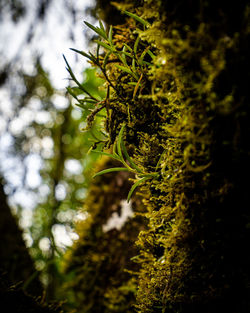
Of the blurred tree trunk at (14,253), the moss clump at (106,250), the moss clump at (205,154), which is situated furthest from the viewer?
the blurred tree trunk at (14,253)

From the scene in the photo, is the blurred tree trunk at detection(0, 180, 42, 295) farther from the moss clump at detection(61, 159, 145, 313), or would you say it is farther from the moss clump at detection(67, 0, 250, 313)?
the moss clump at detection(67, 0, 250, 313)

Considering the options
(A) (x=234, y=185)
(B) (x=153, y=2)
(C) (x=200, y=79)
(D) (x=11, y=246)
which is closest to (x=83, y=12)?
(B) (x=153, y=2)

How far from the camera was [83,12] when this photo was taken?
1.15 m

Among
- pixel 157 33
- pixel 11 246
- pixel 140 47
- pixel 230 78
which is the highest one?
pixel 11 246

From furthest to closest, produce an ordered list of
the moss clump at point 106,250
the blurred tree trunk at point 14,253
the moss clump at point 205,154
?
1. the blurred tree trunk at point 14,253
2. the moss clump at point 106,250
3. the moss clump at point 205,154

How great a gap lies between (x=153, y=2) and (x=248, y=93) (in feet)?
0.87

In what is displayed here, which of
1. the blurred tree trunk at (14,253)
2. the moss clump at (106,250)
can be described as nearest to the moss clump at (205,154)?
the moss clump at (106,250)

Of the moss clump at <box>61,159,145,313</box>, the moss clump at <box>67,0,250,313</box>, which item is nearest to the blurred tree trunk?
the moss clump at <box>61,159,145,313</box>

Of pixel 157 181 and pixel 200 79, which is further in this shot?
pixel 157 181

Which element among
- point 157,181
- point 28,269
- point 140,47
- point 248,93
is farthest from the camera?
point 28,269

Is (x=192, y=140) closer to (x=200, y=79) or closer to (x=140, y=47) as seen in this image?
(x=200, y=79)

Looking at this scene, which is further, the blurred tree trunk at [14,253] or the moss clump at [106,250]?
the blurred tree trunk at [14,253]

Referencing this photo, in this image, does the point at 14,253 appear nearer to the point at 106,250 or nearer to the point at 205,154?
the point at 106,250

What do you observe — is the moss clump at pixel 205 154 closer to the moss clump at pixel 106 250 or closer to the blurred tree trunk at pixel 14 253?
the moss clump at pixel 106 250
